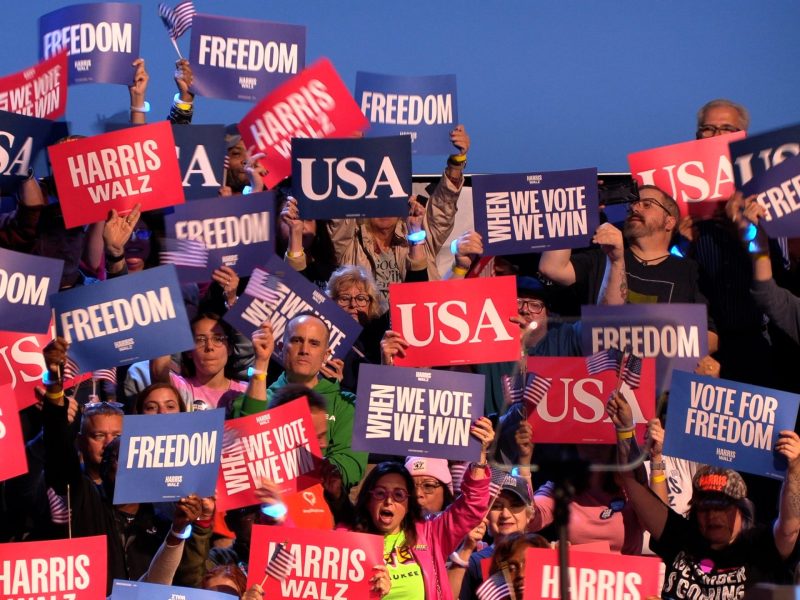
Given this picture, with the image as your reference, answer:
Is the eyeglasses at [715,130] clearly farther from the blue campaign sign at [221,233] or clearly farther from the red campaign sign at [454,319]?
the blue campaign sign at [221,233]

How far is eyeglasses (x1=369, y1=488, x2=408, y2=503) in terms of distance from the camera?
4742 millimetres

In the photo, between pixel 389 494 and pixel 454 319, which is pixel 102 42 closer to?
pixel 454 319

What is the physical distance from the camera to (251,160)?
6074mm

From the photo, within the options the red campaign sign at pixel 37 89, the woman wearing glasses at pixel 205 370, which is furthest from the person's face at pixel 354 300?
the red campaign sign at pixel 37 89

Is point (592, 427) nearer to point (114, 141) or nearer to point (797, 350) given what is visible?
point (797, 350)

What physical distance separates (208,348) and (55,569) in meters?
1.22

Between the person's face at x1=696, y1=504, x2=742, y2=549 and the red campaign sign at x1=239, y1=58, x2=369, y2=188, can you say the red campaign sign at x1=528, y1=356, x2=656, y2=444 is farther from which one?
the red campaign sign at x1=239, y1=58, x2=369, y2=188

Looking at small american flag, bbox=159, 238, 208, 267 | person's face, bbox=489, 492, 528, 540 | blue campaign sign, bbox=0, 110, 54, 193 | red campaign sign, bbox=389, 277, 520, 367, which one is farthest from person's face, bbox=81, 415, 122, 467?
person's face, bbox=489, 492, 528, 540

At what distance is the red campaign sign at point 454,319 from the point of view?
5223mm

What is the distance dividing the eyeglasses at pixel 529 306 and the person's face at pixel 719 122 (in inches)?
39.1

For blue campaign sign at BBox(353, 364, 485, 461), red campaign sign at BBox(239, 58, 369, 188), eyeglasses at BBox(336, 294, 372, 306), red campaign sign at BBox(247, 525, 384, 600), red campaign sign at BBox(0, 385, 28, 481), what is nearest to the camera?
red campaign sign at BBox(247, 525, 384, 600)

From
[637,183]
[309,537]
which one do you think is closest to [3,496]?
[309,537]

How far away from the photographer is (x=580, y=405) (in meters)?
4.91

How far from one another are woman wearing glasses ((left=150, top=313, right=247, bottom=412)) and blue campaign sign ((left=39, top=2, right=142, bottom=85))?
4.29 ft
